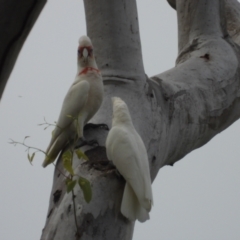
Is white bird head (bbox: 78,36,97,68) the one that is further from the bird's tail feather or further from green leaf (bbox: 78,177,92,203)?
green leaf (bbox: 78,177,92,203)

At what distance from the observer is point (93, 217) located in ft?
4.79

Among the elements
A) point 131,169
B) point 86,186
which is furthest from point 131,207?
point 86,186

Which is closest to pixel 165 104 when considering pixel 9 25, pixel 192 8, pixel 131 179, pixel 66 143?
pixel 66 143

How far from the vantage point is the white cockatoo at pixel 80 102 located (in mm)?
1802

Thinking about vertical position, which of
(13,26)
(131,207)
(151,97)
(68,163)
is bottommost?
(131,207)

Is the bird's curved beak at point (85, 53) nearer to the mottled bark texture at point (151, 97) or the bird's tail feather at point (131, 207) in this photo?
the mottled bark texture at point (151, 97)

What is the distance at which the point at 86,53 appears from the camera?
202 centimetres

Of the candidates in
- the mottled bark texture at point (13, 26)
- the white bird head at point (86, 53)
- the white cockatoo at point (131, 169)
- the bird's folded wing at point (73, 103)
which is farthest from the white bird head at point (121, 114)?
the mottled bark texture at point (13, 26)

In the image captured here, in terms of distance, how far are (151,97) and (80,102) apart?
30cm

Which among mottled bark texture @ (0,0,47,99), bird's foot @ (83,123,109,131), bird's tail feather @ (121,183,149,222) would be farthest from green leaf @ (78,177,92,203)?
mottled bark texture @ (0,0,47,99)

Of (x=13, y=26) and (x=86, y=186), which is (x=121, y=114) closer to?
(x=86, y=186)

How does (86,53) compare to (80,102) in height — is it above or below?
above

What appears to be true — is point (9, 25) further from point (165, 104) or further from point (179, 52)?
point (179, 52)

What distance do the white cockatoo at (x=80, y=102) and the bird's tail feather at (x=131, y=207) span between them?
299mm
